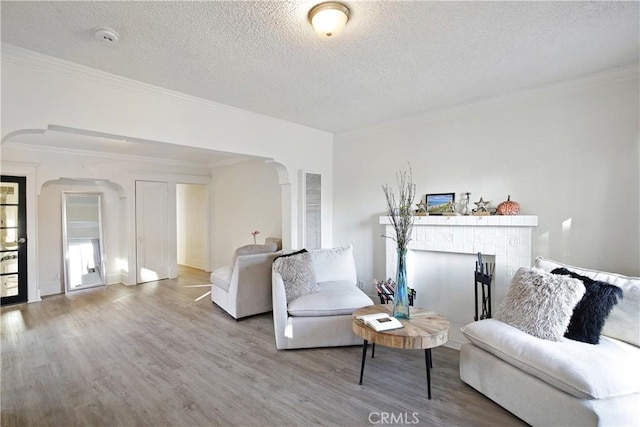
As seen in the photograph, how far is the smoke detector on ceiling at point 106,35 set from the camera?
203cm

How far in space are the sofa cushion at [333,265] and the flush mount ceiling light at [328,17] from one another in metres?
2.58

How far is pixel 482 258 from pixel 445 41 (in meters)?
2.33

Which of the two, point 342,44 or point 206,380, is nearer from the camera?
point 342,44

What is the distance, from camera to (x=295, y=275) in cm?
331

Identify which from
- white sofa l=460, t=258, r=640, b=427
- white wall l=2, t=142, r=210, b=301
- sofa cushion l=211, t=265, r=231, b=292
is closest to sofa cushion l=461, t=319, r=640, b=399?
white sofa l=460, t=258, r=640, b=427

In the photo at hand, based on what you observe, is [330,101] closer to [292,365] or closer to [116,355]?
[292,365]

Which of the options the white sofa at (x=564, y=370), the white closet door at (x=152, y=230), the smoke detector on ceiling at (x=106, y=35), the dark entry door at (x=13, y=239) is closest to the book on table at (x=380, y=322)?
the white sofa at (x=564, y=370)

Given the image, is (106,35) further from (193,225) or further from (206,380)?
(193,225)

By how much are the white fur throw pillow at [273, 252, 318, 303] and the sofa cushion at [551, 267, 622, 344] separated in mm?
2244

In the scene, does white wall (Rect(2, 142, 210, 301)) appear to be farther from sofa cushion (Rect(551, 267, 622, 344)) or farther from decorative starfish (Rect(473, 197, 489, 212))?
sofa cushion (Rect(551, 267, 622, 344))

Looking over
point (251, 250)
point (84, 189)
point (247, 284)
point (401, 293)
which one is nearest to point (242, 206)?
point (251, 250)

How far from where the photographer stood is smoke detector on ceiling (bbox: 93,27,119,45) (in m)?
2.03

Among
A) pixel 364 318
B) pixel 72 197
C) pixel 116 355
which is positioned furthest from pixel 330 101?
pixel 72 197

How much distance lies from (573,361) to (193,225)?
7615 mm
